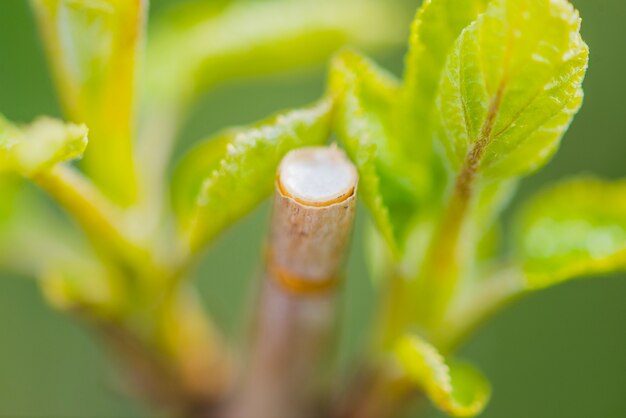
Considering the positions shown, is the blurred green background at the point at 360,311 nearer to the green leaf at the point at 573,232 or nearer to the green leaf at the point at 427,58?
the green leaf at the point at 573,232

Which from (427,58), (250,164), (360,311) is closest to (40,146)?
(250,164)

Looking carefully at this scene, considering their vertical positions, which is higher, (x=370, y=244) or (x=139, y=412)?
(x=370, y=244)

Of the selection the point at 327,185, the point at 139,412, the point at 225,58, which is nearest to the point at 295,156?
the point at 327,185

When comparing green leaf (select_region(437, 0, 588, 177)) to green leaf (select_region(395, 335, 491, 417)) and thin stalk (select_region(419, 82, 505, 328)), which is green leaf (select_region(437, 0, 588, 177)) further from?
green leaf (select_region(395, 335, 491, 417))

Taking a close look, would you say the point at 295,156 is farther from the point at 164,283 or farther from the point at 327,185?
the point at 164,283

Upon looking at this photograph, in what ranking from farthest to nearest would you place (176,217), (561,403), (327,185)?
(561,403)
(176,217)
(327,185)

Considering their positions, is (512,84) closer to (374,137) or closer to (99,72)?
(374,137)
